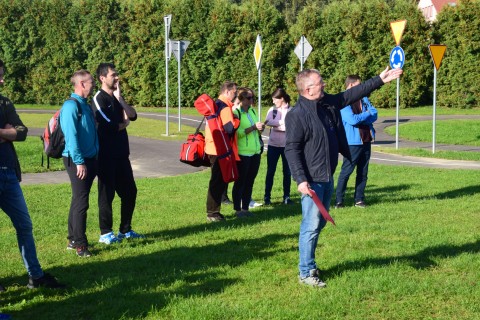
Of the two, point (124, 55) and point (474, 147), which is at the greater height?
point (124, 55)

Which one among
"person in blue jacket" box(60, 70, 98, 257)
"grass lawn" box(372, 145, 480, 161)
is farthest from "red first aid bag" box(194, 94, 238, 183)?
"grass lawn" box(372, 145, 480, 161)

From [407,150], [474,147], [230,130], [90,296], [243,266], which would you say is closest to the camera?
[90,296]

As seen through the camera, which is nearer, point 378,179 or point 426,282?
point 426,282

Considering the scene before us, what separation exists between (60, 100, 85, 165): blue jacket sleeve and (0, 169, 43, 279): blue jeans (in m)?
1.02

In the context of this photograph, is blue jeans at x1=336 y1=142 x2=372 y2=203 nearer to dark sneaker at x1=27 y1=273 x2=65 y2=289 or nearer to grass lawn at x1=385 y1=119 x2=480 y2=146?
dark sneaker at x1=27 y1=273 x2=65 y2=289

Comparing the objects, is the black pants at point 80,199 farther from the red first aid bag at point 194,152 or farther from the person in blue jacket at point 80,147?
the red first aid bag at point 194,152

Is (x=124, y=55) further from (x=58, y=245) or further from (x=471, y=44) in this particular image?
(x=58, y=245)

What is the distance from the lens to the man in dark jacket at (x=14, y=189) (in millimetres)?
5348

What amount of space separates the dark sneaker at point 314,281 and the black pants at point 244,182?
3.85 metres

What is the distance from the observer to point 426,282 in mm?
5730

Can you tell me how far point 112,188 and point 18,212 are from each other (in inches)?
82.3

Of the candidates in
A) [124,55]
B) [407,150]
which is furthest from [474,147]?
[124,55]

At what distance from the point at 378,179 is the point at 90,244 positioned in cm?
746

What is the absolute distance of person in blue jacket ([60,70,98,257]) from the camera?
662cm
